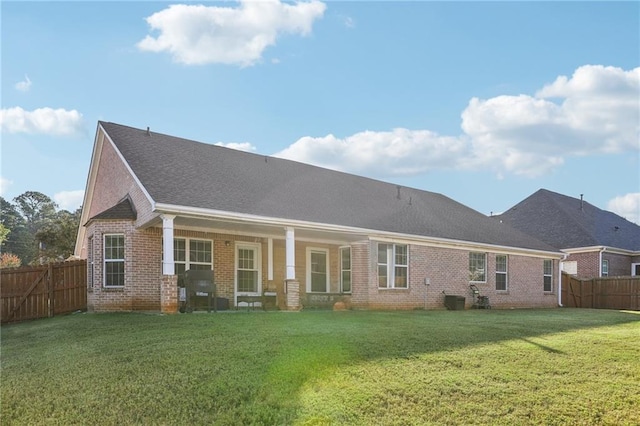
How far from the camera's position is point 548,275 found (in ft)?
88.9

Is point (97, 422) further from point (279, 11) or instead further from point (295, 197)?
point (295, 197)

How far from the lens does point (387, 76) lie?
16.6 meters

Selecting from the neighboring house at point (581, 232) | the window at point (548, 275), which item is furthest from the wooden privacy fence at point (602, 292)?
the neighboring house at point (581, 232)

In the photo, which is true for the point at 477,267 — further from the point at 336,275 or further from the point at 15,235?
the point at 15,235

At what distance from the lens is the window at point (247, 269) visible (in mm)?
18672

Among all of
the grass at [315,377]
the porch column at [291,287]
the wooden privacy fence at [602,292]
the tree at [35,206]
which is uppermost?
the tree at [35,206]

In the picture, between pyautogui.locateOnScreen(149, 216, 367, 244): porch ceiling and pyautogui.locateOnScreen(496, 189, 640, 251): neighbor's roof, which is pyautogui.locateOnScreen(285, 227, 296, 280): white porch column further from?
pyautogui.locateOnScreen(496, 189, 640, 251): neighbor's roof

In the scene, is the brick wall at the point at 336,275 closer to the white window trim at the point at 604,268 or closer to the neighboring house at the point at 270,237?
the neighboring house at the point at 270,237

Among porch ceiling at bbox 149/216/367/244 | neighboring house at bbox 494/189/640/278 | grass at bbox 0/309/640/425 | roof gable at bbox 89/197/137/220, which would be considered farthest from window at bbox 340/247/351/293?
neighboring house at bbox 494/189/640/278

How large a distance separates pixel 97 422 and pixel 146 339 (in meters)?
3.40

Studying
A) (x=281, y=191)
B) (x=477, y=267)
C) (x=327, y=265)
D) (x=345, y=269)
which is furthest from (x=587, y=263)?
(x=281, y=191)

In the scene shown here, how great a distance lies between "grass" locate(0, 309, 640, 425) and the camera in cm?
680

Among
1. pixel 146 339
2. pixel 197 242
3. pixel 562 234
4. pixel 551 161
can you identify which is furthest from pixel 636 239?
pixel 146 339

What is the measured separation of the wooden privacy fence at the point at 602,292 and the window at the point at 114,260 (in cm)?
2205
